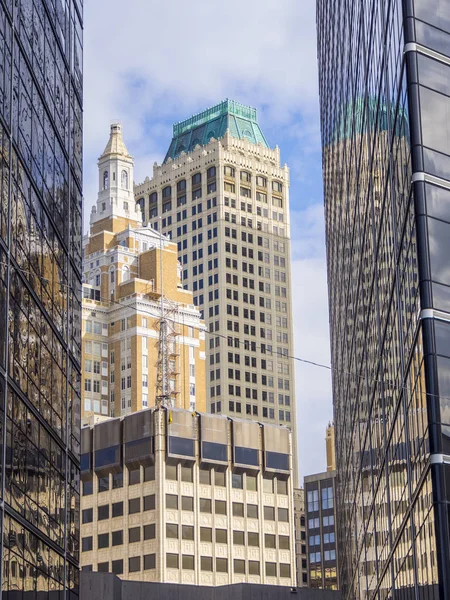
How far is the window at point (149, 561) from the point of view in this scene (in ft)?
422

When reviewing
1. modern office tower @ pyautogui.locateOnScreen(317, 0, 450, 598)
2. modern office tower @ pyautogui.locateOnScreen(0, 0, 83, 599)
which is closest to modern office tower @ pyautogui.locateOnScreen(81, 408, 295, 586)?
modern office tower @ pyautogui.locateOnScreen(317, 0, 450, 598)

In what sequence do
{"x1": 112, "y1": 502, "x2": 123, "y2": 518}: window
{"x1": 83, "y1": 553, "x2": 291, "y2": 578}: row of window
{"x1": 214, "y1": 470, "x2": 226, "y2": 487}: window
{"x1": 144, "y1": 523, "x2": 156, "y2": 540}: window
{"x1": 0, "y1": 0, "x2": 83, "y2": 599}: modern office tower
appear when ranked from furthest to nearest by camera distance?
{"x1": 214, "y1": 470, "x2": 226, "y2": 487}: window < {"x1": 112, "y1": 502, "x2": 123, "y2": 518}: window < {"x1": 144, "y1": 523, "x2": 156, "y2": 540}: window < {"x1": 83, "y1": 553, "x2": 291, "y2": 578}: row of window < {"x1": 0, "y1": 0, "x2": 83, "y2": 599}: modern office tower

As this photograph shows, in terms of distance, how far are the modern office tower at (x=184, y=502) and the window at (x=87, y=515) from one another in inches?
4.3

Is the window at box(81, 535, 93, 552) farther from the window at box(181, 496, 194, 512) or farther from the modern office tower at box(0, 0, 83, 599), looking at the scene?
the modern office tower at box(0, 0, 83, 599)

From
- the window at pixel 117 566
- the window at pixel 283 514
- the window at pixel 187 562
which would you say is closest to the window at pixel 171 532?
the window at pixel 187 562

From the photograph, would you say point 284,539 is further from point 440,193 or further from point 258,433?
point 440,193

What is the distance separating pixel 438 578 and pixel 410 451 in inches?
292

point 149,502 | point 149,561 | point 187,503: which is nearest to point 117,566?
Answer: point 149,561

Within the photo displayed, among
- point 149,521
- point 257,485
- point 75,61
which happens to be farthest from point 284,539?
point 75,61

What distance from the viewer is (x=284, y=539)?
14025 cm

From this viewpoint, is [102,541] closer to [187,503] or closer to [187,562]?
[187,562]

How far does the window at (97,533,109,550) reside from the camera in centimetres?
13312

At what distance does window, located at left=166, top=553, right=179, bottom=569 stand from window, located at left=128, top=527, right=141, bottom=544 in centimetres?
385

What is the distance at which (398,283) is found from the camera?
4603cm
